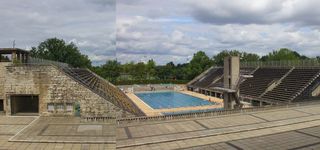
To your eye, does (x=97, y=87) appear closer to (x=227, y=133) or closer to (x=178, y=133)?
(x=178, y=133)

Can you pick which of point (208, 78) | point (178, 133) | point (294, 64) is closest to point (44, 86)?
point (178, 133)

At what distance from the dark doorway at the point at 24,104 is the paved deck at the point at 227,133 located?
5391mm

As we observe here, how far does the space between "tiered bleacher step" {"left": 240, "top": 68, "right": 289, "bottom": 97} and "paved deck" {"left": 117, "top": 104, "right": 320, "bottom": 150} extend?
1065cm

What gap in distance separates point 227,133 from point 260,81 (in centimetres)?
1498

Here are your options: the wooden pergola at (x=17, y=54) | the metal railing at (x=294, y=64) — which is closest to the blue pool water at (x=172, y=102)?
the metal railing at (x=294, y=64)

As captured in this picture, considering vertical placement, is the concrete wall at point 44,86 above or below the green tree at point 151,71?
below

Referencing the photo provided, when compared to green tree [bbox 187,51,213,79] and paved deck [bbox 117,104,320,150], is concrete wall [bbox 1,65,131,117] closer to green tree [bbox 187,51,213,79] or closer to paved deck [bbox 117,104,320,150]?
paved deck [bbox 117,104,320,150]

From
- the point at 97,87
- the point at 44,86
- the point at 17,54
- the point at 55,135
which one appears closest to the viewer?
the point at 55,135

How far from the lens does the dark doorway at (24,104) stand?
34.2ft

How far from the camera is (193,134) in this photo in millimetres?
6328

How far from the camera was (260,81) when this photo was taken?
20297 mm

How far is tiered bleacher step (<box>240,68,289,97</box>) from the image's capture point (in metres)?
19.0

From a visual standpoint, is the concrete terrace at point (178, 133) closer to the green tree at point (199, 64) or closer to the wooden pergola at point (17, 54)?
the wooden pergola at point (17, 54)

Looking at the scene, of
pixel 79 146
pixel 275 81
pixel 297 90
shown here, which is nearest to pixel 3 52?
pixel 79 146
